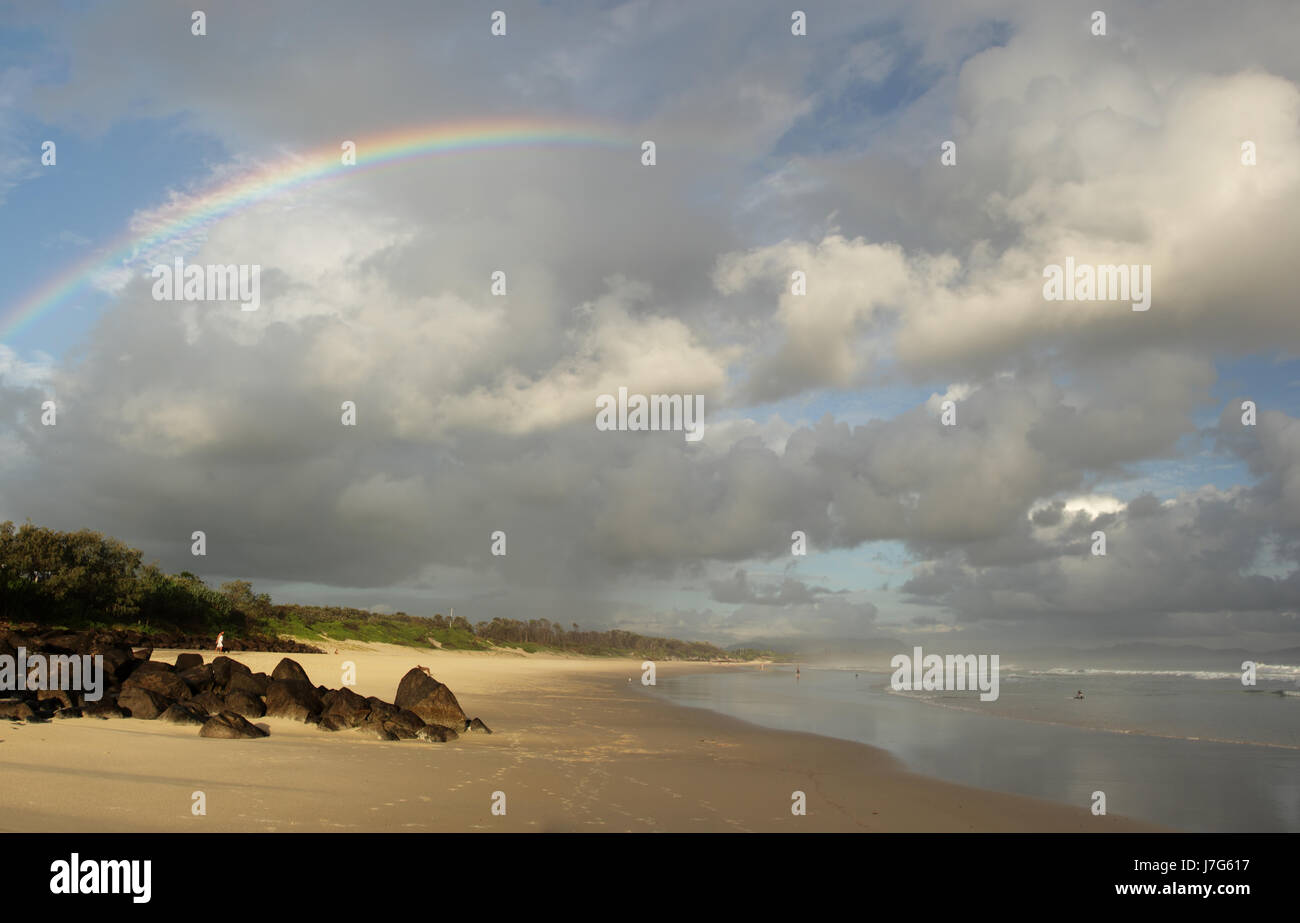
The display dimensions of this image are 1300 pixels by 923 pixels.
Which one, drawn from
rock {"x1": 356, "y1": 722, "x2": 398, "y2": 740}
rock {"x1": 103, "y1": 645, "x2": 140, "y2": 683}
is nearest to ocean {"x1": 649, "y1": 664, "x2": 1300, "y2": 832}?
rock {"x1": 356, "y1": 722, "x2": 398, "y2": 740}

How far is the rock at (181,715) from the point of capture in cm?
1722

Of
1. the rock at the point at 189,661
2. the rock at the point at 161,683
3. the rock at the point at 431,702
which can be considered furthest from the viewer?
the rock at the point at 189,661

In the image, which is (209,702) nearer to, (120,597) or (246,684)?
(246,684)

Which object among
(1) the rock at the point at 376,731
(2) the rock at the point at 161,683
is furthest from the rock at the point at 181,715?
(1) the rock at the point at 376,731

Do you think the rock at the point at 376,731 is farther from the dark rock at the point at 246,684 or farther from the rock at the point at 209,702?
the dark rock at the point at 246,684

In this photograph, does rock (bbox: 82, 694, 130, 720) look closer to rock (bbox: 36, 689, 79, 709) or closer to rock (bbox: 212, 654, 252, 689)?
rock (bbox: 36, 689, 79, 709)

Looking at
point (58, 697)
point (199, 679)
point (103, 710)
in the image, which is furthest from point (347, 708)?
point (58, 697)

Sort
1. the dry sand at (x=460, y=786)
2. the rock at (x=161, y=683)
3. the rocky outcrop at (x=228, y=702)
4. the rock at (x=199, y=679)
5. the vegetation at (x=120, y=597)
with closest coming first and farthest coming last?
the dry sand at (x=460, y=786) → the rocky outcrop at (x=228, y=702) → the rock at (x=161, y=683) → the rock at (x=199, y=679) → the vegetation at (x=120, y=597)

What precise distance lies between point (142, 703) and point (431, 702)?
666cm

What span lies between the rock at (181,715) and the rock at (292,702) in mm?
1674

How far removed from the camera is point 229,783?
11547mm
